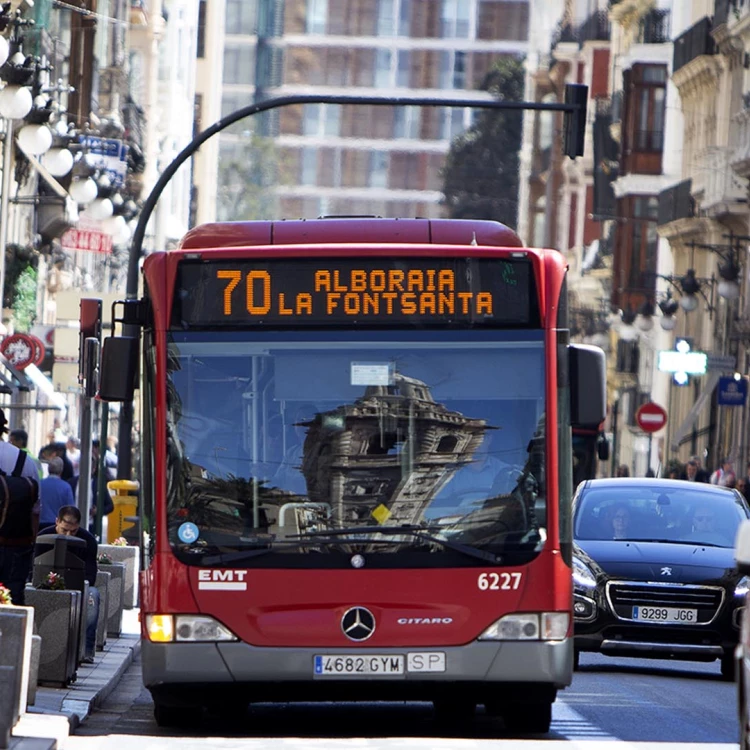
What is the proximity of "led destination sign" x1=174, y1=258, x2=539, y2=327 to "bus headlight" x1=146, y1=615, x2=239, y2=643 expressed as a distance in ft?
5.07

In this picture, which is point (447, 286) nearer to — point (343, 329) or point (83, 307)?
point (343, 329)

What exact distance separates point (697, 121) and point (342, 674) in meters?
53.1

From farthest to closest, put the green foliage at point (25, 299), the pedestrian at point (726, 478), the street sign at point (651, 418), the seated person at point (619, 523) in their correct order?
1. the street sign at point (651, 418)
2. the green foliage at point (25, 299)
3. the pedestrian at point (726, 478)
4. the seated person at point (619, 523)

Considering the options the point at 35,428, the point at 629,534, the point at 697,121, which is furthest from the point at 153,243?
the point at 629,534

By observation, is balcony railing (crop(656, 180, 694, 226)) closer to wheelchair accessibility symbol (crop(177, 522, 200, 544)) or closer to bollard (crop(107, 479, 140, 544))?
bollard (crop(107, 479, 140, 544))

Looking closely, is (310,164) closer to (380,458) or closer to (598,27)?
(598,27)

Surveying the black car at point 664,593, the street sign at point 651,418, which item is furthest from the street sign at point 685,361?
the black car at point 664,593

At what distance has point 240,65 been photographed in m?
171

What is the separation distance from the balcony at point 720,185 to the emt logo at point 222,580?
4201 cm

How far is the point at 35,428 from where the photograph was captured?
159 feet

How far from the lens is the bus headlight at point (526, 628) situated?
44.0 ft

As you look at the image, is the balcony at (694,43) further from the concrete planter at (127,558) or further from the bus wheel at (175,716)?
the bus wheel at (175,716)

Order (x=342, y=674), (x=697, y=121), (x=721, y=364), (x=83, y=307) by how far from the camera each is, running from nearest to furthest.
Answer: (x=342, y=674)
(x=83, y=307)
(x=721, y=364)
(x=697, y=121)

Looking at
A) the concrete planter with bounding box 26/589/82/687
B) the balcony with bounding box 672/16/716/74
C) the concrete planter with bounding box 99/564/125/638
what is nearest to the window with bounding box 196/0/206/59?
the balcony with bounding box 672/16/716/74
